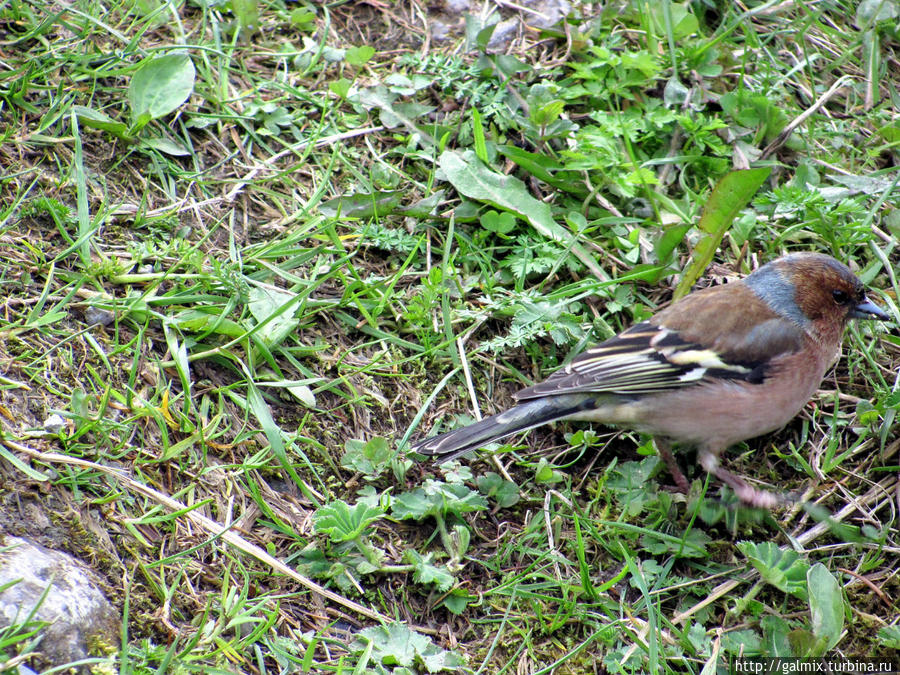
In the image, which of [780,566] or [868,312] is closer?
[780,566]

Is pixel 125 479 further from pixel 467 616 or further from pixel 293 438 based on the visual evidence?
pixel 467 616

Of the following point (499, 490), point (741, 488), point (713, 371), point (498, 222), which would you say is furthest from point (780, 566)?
point (498, 222)

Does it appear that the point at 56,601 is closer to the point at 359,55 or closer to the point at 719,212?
the point at 719,212

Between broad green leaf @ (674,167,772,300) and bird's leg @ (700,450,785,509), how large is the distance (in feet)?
2.70

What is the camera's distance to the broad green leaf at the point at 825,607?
3.03 m

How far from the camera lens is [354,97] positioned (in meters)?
4.64

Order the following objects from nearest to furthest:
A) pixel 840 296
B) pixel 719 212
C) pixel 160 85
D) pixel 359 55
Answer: pixel 840 296 < pixel 719 212 < pixel 160 85 < pixel 359 55

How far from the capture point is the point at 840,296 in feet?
12.7

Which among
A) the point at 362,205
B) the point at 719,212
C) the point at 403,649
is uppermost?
the point at 719,212

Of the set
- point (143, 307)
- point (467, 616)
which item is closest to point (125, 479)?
point (143, 307)

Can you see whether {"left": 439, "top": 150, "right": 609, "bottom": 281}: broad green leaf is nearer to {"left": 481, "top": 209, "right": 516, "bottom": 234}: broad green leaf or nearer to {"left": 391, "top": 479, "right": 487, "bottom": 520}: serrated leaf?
{"left": 481, "top": 209, "right": 516, "bottom": 234}: broad green leaf

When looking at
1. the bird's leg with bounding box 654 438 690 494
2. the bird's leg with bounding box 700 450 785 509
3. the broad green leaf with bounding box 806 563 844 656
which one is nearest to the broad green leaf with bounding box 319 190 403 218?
the bird's leg with bounding box 654 438 690 494

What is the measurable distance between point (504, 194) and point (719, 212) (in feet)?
3.40

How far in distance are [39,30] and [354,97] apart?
1.56 meters
